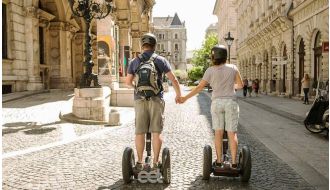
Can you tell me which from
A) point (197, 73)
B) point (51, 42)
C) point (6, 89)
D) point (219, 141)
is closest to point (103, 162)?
point (219, 141)

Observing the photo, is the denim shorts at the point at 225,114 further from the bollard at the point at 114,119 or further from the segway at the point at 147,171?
the bollard at the point at 114,119

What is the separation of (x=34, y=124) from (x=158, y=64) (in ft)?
21.5

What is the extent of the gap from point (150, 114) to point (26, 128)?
586 centimetres

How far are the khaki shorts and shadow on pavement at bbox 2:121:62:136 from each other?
16.3ft

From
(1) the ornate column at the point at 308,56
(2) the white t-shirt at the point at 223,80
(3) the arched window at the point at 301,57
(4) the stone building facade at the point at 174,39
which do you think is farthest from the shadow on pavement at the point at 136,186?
(4) the stone building facade at the point at 174,39

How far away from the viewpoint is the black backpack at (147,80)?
14.8 ft

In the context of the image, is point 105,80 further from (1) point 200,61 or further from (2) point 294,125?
(1) point 200,61

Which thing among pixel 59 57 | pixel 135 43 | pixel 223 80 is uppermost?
pixel 135 43

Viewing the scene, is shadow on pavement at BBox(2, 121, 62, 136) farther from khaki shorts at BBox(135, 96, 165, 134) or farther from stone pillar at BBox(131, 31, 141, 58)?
stone pillar at BBox(131, 31, 141, 58)

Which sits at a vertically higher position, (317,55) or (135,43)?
(135,43)

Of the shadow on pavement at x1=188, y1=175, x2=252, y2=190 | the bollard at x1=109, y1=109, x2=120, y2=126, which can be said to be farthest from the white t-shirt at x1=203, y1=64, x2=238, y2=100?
→ the bollard at x1=109, y1=109, x2=120, y2=126

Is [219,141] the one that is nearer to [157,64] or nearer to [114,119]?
[157,64]

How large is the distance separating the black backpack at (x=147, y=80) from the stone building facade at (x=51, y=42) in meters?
7.63

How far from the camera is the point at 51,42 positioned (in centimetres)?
2364
